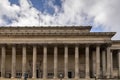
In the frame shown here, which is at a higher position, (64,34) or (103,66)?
(64,34)

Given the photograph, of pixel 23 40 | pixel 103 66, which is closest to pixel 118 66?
pixel 103 66

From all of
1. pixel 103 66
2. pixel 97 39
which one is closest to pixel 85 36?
pixel 97 39

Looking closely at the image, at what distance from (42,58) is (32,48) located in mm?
4691

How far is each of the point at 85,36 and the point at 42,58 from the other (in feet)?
44.9

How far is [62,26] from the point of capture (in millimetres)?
97562

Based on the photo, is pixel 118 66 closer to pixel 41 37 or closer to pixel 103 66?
pixel 103 66

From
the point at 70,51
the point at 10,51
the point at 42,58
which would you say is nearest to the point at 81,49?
the point at 70,51

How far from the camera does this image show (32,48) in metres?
94.4

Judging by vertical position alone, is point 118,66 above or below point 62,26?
below

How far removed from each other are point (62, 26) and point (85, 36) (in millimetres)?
9078

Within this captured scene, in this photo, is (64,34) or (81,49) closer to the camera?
(64,34)

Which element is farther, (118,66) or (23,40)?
(118,66)

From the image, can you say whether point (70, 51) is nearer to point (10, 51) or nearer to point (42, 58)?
point (42, 58)

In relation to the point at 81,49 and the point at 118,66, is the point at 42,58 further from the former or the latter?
the point at 118,66
